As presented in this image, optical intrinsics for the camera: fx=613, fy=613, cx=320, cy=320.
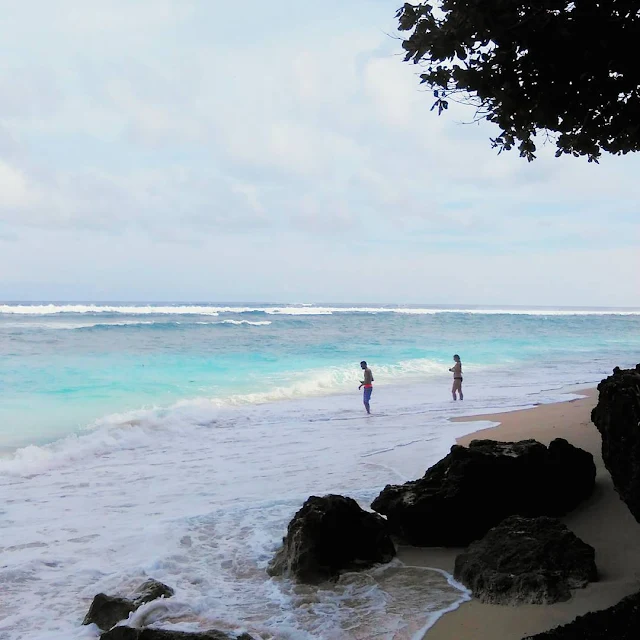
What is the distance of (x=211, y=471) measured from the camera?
32.5 feet

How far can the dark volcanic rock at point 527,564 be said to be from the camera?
466cm

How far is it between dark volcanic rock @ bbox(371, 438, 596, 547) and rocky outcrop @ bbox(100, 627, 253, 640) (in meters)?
2.55

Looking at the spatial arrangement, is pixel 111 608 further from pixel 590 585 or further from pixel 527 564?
pixel 590 585

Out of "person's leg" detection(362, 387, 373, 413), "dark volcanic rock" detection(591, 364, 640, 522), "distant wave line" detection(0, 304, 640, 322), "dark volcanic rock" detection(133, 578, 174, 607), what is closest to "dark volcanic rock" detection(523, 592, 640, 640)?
"dark volcanic rock" detection(591, 364, 640, 522)

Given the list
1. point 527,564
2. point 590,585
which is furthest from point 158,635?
point 590,585

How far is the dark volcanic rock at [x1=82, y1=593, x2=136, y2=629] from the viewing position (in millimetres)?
4750

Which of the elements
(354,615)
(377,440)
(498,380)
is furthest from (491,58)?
(498,380)

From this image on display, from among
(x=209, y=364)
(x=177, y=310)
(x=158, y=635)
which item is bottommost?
(x=209, y=364)

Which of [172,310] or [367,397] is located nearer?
[367,397]

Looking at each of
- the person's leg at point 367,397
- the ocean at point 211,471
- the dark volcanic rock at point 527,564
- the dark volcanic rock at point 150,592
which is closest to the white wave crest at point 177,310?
the ocean at point 211,471

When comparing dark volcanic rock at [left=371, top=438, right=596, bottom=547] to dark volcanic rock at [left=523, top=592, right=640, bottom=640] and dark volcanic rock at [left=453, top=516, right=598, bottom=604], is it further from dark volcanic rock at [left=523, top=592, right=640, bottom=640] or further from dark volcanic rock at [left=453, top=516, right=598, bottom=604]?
dark volcanic rock at [left=523, top=592, right=640, bottom=640]

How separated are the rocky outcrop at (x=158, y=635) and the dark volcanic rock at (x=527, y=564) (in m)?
2.02

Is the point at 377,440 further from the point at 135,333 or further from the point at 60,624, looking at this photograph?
the point at 135,333

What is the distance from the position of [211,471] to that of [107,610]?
5.11 m
